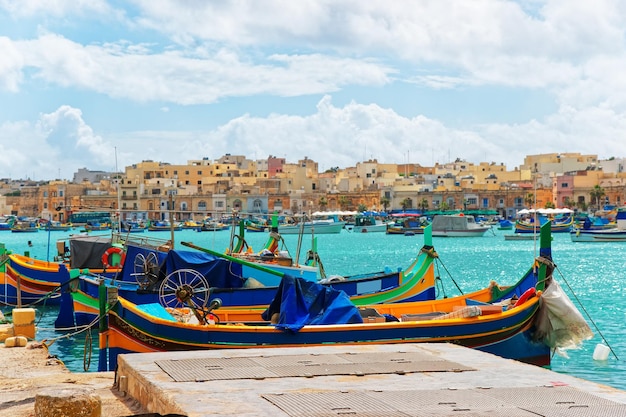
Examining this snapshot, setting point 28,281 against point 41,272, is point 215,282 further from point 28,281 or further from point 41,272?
point 28,281

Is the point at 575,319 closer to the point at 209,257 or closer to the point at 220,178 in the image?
the point at 209,257

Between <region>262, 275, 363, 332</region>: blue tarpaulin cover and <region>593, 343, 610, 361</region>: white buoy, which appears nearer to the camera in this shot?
<region>262, 275, 363, 332</region>: blue tarpaulin cover

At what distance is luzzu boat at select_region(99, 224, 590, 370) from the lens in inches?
546

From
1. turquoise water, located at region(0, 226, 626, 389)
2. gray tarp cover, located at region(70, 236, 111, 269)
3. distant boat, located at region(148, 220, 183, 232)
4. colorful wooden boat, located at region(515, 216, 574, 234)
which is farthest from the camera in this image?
distant boat, located at region(148, 220, 183, 232)

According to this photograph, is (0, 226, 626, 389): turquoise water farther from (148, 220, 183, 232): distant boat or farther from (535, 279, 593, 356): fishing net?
(148, 220, 183, 232): distant boat

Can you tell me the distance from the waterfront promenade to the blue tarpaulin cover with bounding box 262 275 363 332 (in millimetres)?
2469

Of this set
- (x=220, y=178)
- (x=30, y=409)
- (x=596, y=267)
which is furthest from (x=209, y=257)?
(x=220, y=178)

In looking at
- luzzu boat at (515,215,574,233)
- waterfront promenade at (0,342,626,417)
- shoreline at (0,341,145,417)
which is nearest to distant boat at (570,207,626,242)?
luzzu boat at (515,215,574,233)

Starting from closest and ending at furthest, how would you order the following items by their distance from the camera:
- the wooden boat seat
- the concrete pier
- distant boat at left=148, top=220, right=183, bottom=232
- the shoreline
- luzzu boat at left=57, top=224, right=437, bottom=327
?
the concrete pier
the shoreline
the wooden boat seat
luzzu boat at left=57, top=224, right=437, bottom=327
distant boat at left=148, top=220, right=183, bottom=232

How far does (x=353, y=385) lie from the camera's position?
937 centimetres

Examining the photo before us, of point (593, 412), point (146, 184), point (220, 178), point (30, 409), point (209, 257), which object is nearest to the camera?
point (593, 412)

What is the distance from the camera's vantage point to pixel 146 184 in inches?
5108

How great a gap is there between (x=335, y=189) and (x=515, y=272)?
92053 millimetres

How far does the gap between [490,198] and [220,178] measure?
37.9m
